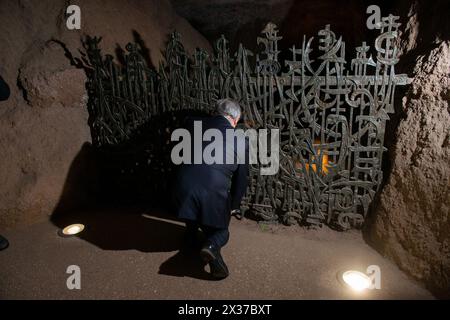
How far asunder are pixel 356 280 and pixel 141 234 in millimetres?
2728

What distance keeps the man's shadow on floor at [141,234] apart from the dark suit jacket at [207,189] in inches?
30.0

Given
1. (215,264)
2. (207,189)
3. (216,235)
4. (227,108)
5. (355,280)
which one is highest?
(227,108)

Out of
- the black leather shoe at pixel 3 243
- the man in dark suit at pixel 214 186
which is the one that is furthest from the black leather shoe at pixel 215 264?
the black leather shoe at pixel 3 243

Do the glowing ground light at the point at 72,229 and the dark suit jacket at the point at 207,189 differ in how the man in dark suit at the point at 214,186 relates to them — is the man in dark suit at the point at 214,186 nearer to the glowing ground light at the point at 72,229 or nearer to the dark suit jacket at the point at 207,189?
the dark suit jacket at the point at 207,189

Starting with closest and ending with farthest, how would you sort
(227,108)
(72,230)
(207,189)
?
1. (207,189)
2. (227,108)
3. (72,230)

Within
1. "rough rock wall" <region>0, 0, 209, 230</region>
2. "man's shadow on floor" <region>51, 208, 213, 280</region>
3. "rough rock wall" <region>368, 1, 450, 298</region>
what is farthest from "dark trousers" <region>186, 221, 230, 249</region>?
"rough rock wall" <region>0, 0, 209, 230</region>

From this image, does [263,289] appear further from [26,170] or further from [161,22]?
[161,22]

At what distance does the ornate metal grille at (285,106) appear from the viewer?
3631 mm

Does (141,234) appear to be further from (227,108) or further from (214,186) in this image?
(227,108)

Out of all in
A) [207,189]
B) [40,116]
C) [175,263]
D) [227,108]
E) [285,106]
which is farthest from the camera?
[40,116]

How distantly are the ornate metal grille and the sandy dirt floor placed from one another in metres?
0.39

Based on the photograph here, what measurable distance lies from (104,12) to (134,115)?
228 cm

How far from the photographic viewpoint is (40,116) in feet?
15.0

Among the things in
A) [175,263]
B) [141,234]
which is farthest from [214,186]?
[141,234]
